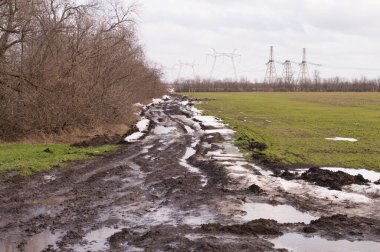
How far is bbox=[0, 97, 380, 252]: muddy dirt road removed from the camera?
8000mm

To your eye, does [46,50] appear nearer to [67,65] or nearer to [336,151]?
[67,65]

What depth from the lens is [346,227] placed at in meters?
8.95

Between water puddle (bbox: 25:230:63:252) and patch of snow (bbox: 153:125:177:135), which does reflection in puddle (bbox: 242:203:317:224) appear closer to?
water puddle (bbox: 25:230:63:252)

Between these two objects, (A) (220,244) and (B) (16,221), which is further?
(B) (16,221)

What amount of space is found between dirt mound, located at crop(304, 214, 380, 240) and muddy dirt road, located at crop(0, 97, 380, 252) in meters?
0.02

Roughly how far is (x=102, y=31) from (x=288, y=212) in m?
22.1

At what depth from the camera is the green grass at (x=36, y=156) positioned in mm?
14852

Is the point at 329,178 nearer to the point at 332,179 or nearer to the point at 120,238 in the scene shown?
the point at 332,179

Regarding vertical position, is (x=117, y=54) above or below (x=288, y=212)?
above

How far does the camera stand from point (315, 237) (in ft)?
27.7

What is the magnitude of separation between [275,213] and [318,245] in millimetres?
2200

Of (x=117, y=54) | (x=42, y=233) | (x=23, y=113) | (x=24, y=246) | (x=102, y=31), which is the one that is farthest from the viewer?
(x=117, y=54)

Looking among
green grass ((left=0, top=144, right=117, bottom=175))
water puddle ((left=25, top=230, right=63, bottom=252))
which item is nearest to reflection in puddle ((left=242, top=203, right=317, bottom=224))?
water puddle ((left=25, top=230, right=63, bottom=252))

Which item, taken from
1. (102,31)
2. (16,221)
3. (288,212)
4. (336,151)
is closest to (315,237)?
(288,212)
